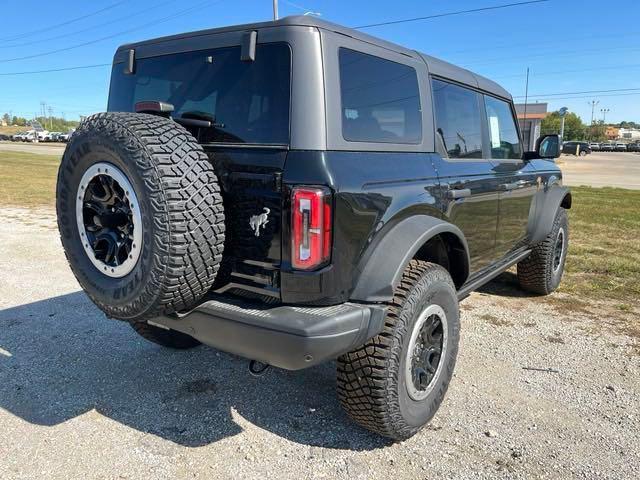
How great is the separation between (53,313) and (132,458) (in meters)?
2.40

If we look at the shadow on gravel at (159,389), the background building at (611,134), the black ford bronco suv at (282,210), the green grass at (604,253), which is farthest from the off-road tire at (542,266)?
the background building at (611,134)

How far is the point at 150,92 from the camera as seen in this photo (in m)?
2.92

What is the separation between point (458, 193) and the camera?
9.97 ft

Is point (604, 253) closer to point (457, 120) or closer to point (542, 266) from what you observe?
point (542, 266)

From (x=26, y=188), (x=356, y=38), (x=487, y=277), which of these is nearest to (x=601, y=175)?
(x=26, y=188)

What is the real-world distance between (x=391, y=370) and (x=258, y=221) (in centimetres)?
95

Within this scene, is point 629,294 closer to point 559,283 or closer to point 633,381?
point 559,283

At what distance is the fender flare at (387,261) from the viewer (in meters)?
2.26

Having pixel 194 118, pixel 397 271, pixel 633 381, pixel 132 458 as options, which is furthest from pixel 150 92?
pixel 633 381

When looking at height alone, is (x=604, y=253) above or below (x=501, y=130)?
below

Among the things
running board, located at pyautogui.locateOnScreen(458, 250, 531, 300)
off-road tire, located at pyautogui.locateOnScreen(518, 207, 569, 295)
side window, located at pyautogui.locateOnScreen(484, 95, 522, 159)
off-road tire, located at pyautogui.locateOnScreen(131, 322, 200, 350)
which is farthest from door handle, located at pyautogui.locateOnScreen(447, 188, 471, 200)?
off-road tire, located at pyautogui.locateOnScreen(518, 207, 569, 295)

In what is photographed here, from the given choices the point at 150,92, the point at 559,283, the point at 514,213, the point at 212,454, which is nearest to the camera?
the point at 212,454

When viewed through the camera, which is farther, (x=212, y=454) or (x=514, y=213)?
(x=514, y=213)

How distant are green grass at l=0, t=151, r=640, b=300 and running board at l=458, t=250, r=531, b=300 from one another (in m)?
1.22
